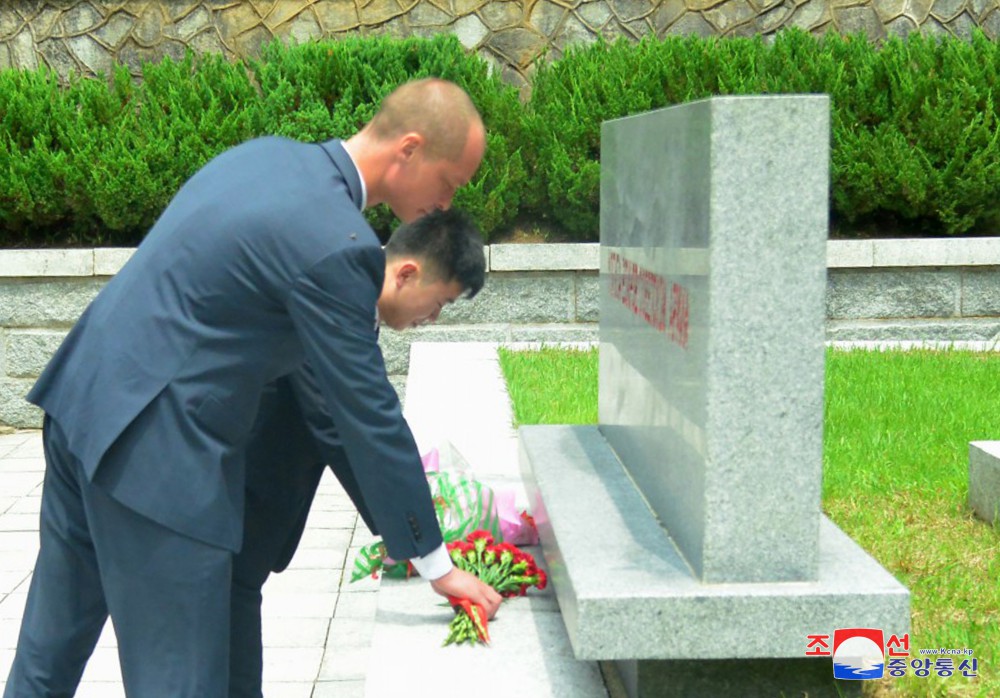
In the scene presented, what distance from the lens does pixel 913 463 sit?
557 cm

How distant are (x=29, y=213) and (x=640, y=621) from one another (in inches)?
311

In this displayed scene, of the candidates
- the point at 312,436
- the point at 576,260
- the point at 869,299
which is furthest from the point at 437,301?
the point at 869,299

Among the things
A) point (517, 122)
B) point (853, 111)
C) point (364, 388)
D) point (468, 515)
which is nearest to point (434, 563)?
point (364, 388)

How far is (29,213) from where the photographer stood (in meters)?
9.55

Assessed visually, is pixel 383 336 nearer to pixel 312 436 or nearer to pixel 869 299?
pixel 869 299

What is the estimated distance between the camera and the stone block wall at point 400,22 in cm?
1173

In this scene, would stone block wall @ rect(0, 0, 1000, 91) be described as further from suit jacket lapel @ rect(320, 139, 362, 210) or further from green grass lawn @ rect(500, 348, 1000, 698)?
suit jacket lapel @ rect(320, 139, 362, 210)

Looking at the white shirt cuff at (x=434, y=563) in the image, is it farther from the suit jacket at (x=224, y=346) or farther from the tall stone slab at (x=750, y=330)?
the tall stone slab at (x=750, y=330)

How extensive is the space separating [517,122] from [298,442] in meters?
7.03

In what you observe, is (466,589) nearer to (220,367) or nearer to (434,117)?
(220,367)

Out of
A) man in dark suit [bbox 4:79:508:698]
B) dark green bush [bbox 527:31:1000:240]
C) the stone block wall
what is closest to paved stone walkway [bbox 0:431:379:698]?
man in dark suit [bbox 4:79:508:698]

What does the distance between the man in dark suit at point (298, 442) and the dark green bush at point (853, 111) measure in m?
6.33

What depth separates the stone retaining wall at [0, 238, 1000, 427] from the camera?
A: 916 cm

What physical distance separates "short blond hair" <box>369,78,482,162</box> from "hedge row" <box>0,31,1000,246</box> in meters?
6.61
